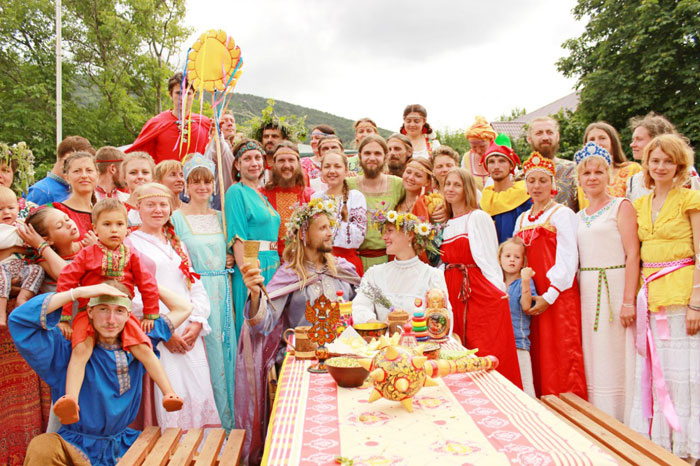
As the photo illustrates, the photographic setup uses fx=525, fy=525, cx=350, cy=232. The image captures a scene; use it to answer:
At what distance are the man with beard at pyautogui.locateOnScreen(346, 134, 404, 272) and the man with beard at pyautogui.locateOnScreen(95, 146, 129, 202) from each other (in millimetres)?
2400

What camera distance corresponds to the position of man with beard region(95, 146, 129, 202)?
531cm

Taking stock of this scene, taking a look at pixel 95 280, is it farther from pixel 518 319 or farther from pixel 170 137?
pixel 518 319

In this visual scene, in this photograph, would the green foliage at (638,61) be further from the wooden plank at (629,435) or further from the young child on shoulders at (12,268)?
the young child on shoulders at (12,268)

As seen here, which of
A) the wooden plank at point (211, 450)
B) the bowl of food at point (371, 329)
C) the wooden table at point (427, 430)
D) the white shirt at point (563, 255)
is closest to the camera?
the wooden table at point (427, 430)

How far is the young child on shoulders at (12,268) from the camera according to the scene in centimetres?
353

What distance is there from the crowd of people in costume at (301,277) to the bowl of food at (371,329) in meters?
0.40

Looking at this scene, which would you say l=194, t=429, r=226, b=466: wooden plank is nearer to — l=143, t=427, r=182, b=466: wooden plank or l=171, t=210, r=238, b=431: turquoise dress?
l=143, t=427, r=182, b=466: wooden plank

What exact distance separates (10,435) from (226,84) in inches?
133

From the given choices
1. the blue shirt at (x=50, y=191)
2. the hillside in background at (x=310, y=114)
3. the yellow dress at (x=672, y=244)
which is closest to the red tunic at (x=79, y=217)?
the blue shirt at (x=50, y=191)

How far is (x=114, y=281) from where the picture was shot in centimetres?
321

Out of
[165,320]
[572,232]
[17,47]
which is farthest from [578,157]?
[17,47]

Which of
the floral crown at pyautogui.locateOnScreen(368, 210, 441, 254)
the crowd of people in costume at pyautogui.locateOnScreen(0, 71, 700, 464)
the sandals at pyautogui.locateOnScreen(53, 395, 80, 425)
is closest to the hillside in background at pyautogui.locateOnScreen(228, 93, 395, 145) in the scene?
the crowd of people in costume at pyautogui.locateOnScreen(0, 71, 700, 464)

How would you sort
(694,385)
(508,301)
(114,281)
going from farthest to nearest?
(508,301) → (694,385) → (114,281)

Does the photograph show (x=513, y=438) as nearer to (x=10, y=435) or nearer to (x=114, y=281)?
(x=114, y=281)
